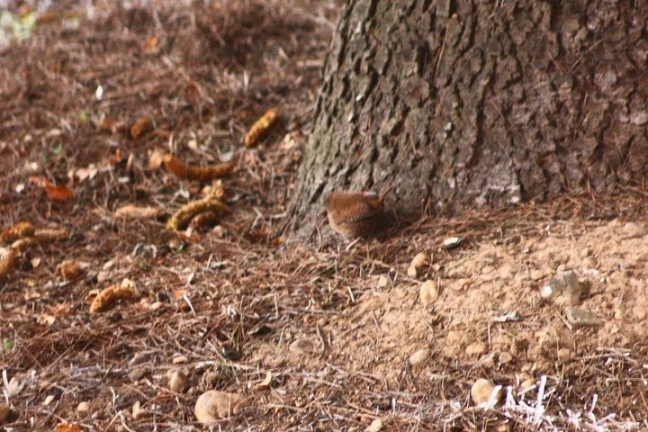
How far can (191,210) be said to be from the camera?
10.3ft

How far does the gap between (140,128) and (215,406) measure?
202 centimetres

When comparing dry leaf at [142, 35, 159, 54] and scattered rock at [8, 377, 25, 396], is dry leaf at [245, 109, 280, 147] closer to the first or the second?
dry leaf at [142, 35, 159, 54]

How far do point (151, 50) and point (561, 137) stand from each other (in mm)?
2902

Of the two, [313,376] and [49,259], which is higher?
[313,376]

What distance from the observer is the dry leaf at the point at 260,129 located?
3594 millimetres

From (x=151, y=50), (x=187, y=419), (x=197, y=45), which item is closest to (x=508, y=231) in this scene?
(x=187, y=419)

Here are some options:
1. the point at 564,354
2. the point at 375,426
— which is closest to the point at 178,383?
the point at 375,426

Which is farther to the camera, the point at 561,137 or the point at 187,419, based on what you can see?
the point at 561,137

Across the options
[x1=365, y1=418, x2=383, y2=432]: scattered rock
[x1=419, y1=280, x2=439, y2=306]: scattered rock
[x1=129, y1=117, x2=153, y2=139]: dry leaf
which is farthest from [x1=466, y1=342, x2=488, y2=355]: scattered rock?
[x1=129, y1=117, x2=153, y2=139]: dry leaf

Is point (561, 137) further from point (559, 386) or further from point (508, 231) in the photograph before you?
point (559, 386)

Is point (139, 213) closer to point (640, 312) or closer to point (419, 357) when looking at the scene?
point (419, 357)

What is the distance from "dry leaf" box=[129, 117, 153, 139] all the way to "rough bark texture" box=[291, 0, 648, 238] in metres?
1.33

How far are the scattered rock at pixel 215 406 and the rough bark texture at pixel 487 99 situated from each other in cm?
89

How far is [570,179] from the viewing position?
2.50m
